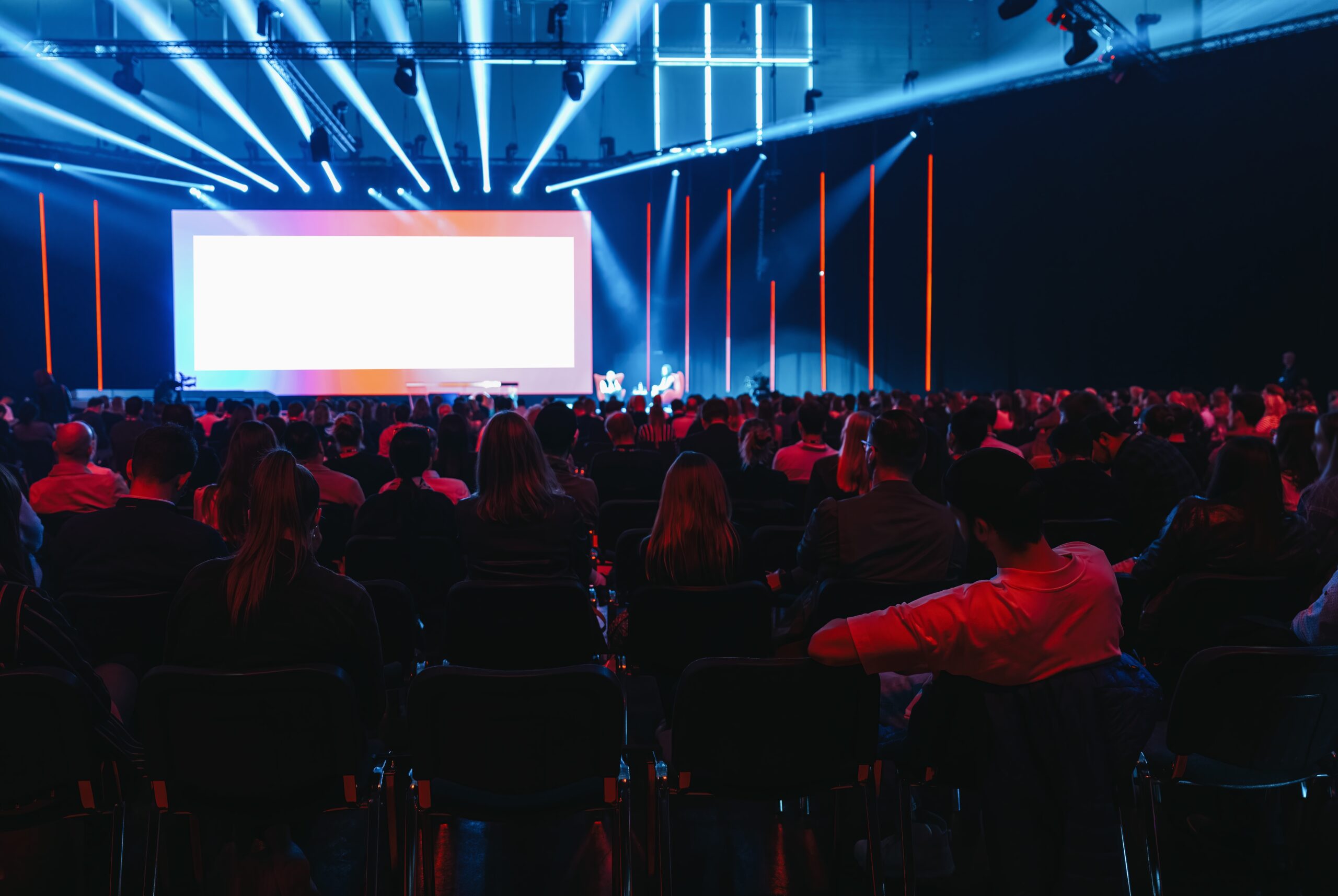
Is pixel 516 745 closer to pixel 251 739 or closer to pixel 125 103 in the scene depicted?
pixel 251 739

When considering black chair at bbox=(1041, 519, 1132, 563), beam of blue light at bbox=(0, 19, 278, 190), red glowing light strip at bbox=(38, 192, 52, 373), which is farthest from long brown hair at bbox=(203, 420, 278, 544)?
red glowing light strip at bbox=(38, 192, 52, 373)

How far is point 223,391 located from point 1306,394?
16.1 m

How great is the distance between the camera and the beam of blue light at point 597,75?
559 inches

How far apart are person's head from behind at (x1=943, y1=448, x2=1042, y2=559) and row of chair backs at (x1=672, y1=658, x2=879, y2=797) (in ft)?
1.72

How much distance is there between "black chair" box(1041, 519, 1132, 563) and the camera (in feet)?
12.6

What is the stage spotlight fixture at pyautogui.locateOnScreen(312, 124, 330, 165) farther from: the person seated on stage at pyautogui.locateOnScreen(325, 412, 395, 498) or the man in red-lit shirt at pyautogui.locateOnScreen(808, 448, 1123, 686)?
the man in red-lit shirt at pyautogui.locateOnScreen(808, 448, 1123, 686)

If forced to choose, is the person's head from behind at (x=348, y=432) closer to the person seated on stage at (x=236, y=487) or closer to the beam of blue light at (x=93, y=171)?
the person seated on stage at (x=236, y=487)

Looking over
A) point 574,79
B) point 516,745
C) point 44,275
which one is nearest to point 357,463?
point 516,745

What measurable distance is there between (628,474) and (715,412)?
1.49m

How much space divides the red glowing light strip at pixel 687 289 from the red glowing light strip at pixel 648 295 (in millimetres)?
706

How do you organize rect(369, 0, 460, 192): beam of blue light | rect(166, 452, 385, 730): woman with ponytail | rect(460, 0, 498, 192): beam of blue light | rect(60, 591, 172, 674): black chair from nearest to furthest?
rect(166, 452, 385, 730): woman with ponytail, rect(60, 591, 172, 674): black chair, rect(369, 0, 460, 192): beam of blue light, rect(460, 0, 498, 192): beam of blue light

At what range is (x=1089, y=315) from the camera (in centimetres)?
1213

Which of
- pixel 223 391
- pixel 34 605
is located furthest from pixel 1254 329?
pixel 223 391

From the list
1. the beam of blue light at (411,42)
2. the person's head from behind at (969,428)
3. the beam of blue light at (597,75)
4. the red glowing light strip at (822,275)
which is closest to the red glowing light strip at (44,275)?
the beam of blue light at (411,42)
